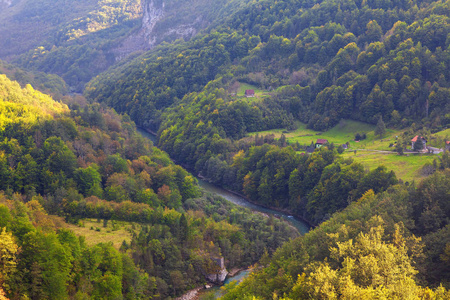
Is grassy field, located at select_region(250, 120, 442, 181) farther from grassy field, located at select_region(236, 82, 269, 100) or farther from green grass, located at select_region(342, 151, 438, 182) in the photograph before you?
grassy field, located at select_region(236, 82, 269, 100)

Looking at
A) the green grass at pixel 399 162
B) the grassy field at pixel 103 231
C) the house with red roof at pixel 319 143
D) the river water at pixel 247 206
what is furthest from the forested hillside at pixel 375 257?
the house with red roof at pixel 319 143

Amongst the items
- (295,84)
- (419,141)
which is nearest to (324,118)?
(295,84)

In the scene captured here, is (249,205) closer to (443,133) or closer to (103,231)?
(103,231)

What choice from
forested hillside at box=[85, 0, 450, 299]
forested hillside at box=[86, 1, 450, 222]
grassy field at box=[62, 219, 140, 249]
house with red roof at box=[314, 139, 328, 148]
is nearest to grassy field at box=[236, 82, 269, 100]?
forested hillside at box=[85, 0, 450, 299]

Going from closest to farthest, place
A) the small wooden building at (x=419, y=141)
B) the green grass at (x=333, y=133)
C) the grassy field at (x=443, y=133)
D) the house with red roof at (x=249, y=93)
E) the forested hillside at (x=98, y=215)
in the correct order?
the forested hillside at (x=98, y=215) → the small wooden building at (x=419, y=141) → the grassy field at (x=443, y=133) → the green grass at (x=333, y=133) → the house with red roof at (x=249, y=93)

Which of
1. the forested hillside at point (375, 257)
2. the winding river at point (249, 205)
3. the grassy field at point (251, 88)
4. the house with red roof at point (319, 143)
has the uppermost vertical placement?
the forested hillside at point (375, 257)

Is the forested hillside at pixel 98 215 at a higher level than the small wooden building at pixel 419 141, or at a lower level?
higher

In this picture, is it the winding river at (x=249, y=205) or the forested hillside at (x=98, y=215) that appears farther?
the winding river at (x=249, y=205)

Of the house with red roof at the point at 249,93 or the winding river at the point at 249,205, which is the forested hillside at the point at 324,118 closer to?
the winding river at the point at 249,205
